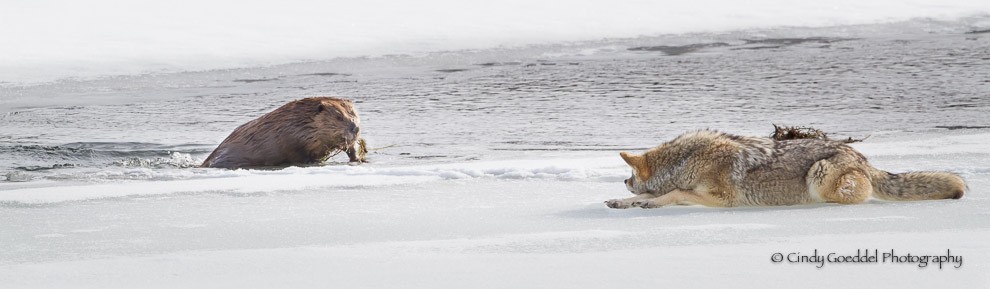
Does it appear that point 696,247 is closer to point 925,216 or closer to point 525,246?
point 525,246

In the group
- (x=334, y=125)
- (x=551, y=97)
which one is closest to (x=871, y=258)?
(x=334, y=125)

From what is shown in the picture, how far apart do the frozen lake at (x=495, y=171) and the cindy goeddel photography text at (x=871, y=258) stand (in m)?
0.06

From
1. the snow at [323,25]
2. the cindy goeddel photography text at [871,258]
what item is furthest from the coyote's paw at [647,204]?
the snow at [323,25]

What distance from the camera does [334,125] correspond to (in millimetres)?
9617

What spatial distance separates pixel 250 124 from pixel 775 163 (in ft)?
14.6

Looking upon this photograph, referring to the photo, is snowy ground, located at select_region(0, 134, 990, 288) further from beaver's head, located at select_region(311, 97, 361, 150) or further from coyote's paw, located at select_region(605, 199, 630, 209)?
beaver's head, located at select_region(311, 97, 361, 150)

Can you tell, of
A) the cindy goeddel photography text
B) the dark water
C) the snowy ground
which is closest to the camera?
the snowy ground

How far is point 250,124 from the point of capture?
31.7 ft

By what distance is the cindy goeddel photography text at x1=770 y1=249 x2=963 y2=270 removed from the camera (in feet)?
16.1

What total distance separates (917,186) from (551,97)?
6314 millimetres

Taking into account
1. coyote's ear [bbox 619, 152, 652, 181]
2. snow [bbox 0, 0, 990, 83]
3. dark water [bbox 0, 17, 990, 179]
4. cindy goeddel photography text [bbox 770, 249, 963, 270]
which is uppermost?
snow [bbox 0, 0, 990, 83]

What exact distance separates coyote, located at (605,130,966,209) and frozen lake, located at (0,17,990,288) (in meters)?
0.10

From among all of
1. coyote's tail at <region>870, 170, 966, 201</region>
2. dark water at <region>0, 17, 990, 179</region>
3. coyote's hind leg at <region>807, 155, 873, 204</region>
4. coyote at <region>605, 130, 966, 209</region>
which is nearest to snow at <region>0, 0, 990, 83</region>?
dark water at <region>0, 17, 990, 179</region>

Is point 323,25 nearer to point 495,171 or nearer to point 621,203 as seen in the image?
point 495,171
